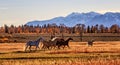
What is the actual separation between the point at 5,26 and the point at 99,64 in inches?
7054

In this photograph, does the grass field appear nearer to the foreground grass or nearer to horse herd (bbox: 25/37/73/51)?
the foreground grass

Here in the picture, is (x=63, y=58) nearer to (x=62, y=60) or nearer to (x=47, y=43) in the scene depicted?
(x=62, y=60)

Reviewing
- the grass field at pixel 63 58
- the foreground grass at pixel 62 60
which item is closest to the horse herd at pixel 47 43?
the grass field at pixel 63 58

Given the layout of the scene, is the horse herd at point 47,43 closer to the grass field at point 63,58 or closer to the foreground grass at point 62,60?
the grass field at point 63,58

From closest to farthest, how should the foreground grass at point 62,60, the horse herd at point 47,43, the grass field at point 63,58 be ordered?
the foreground grass at point 62,60
the grass field at point 63,58
the horse herd at point 47,43

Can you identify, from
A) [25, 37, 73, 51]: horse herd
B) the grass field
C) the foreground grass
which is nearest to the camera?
the foreground grass

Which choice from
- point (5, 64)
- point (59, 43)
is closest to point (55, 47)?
point (59, 43)

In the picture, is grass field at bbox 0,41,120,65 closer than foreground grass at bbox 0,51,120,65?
No

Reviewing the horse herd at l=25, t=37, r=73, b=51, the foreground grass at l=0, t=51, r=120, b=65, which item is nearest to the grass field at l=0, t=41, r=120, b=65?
the foreground grass at l=0, t=51, r=120, b=65

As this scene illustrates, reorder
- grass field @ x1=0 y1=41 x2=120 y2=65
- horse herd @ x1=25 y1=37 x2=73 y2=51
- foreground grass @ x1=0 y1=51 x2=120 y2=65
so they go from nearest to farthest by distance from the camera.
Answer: foreground grass @ x1=0 y1=51 x2=120 y2=65 → grass field @ x1=0 y1=41 x2=120 y2=65 → horse herd @ x1=25 y1=37 x2=73 y2=51

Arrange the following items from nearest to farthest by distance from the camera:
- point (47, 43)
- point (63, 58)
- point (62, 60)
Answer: point (62, 60), point (63, 58), point (47, 43)

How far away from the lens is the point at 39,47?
170ft

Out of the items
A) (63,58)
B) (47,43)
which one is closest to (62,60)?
(63,58)

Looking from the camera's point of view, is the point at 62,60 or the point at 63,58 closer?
the point at 62,60
